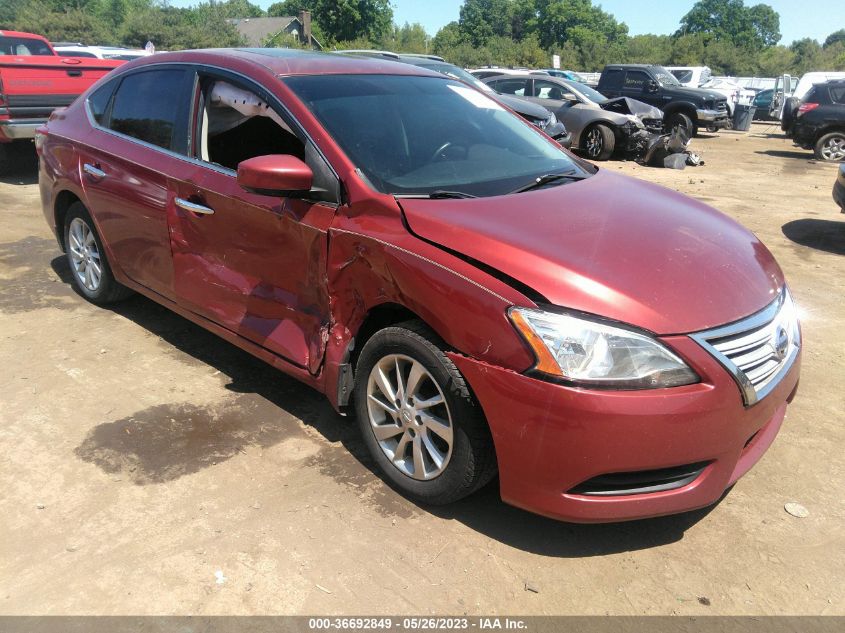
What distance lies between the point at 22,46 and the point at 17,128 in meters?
5.37

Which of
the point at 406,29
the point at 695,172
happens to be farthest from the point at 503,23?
the point at 695,172

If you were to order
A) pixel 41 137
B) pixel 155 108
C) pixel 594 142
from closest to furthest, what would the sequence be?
pixel 155 108 → pixel 41 137 → pixel 594 142

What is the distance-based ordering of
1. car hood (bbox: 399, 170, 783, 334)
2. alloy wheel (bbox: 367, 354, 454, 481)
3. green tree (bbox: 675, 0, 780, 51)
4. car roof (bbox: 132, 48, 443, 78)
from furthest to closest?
green tree (bbox: 675, 0, 780, 51) < car roof (bbox: 132, 48, 443, 78) < alloy wheel (bbox: 367, 354, 454, 481) < car hood (bbox: 399, 170, 783, 334)

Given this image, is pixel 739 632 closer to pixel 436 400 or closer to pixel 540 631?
pixel 540 631

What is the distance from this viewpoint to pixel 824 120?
49.4ft

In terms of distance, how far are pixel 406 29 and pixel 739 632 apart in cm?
7737

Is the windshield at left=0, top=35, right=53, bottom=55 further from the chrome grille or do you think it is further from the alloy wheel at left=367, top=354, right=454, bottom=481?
the chrome grille

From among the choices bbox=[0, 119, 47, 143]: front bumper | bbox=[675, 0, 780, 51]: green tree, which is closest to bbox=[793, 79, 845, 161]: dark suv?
bbox=[0, 119, 47, 143]: front bumper

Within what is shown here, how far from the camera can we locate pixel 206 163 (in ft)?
12.0

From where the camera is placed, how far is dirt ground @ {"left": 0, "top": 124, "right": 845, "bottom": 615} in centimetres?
246

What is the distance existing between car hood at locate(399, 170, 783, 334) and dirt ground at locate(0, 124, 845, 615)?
0.95 meters

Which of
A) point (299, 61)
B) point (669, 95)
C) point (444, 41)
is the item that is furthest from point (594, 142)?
point (444, 41)

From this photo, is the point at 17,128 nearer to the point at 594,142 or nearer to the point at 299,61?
the point at 299,61

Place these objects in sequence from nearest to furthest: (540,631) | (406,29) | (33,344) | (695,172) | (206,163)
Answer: (540,631) → (206,163) → (33,344) → (695,172) → (406,29)
